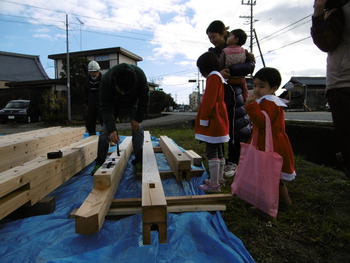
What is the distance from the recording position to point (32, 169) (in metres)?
1.98

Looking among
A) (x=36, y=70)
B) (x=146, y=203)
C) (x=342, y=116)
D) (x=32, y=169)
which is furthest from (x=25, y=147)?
(x=36, y=70)

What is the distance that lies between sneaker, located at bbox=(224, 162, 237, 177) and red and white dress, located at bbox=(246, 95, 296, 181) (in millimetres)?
1030

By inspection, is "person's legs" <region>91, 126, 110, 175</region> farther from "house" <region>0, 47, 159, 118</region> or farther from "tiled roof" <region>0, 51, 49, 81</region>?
"tiled roof" <region>0, 51, 49, 81</region>

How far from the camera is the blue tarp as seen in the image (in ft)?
4.71

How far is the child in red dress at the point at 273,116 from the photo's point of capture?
79.7 inches

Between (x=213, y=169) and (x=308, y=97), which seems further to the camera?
(x=308, y=97)

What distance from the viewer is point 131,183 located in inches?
112

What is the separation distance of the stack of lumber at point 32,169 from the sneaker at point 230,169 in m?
1.90

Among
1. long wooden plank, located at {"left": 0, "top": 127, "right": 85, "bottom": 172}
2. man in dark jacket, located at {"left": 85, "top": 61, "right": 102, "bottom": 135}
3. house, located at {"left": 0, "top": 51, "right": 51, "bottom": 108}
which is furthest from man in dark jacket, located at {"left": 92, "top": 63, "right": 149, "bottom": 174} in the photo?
house, located at {"left": 0, "top": 51, "right": 51, "bottom": 108}

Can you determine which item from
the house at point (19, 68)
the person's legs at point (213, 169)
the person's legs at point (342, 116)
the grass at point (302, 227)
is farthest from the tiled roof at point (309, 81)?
the person's legs at point (342, 116)

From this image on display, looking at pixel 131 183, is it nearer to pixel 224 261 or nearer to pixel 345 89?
pixel 224 261

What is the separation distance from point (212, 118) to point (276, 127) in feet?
2.10

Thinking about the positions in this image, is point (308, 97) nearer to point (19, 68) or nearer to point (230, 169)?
point (230, 169)

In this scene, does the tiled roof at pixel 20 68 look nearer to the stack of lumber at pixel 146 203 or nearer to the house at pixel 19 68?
the house at pixel 19 68
